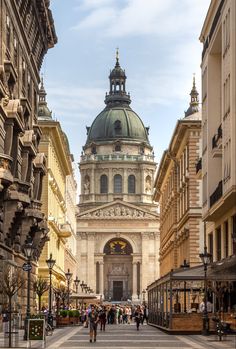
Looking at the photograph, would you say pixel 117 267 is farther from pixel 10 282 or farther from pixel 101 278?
pixel 10 282

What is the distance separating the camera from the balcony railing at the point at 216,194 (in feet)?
164

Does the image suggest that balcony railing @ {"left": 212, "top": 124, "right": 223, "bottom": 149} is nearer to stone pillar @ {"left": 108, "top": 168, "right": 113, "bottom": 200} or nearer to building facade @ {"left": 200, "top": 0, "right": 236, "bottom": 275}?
building facade @ {"left": 200, "top": 0, "right": 236, "bottom": 275}

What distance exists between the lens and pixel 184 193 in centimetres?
8088

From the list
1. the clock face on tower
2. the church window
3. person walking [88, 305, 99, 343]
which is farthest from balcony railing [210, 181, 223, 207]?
the clock face on tower

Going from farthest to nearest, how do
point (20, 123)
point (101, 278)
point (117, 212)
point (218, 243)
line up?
point (117, 212) < point (101, 278) < point (218, 243) < point (20, 123)

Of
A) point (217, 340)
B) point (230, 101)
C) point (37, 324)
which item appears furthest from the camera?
point (230, 101)

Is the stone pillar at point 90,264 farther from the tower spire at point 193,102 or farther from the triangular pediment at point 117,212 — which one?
the tower spire at point 193,102

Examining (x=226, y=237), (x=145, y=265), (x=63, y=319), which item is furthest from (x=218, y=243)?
(x=145, y=265)

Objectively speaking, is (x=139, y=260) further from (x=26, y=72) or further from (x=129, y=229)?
(x=26, y=72)

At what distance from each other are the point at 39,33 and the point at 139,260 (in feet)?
429

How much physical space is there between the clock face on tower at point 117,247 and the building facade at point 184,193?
84981mm

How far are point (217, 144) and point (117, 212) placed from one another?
136 meters

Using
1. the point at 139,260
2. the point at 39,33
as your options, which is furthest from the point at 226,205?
the point at 139,260

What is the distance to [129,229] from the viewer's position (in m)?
185
